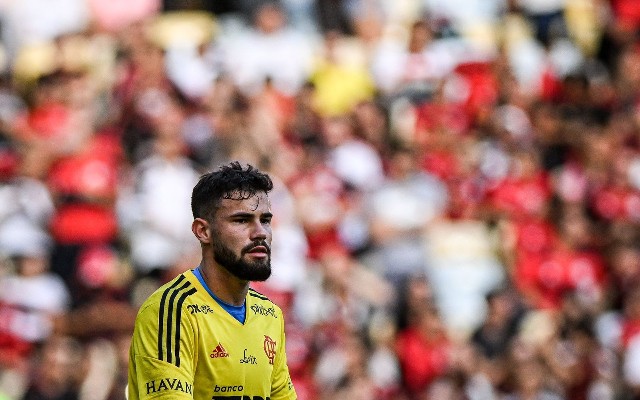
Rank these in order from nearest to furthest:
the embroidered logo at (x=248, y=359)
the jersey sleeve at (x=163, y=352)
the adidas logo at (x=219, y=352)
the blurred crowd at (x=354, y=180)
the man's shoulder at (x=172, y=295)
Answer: the jersey sleeve at (x=163, y=352) < the man's shoulder at (x=172, y=295) < the adidas logo at (x=219, y=352) < the embroidered logo at (x=248, y=359) < the blurred crowd at (x=354, y=180)

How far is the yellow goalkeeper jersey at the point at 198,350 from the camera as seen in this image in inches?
227

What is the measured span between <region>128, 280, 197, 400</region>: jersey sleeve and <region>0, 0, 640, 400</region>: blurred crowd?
580cm

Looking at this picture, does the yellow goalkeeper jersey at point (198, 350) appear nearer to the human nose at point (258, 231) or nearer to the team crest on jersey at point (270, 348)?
the team crest on jersey at point (270, 348)

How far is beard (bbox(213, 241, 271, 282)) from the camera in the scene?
5992 millimetres

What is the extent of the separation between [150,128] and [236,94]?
47.3 inches

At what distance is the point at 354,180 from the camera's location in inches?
570

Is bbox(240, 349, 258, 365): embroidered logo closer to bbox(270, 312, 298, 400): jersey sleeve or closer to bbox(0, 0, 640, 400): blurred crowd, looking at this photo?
bbox(270, 312, 298, 400): jersey sleeve

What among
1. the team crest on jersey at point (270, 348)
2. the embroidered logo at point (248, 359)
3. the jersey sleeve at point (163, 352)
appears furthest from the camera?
the team crest on jersey at point (270, 348)

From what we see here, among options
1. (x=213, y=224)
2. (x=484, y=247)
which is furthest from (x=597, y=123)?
(x=213, y=224)

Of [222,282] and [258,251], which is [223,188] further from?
[222,282]

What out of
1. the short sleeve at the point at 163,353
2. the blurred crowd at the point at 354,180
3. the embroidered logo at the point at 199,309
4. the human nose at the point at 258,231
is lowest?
the short sleeve at the point at 163,353

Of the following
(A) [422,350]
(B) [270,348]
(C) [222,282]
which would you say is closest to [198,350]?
(C) [222,282]

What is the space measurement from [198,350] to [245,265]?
0.44 m

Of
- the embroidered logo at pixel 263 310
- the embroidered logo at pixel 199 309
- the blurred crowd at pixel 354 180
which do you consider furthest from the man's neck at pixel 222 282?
the blurred crowd at pixel 354 180
